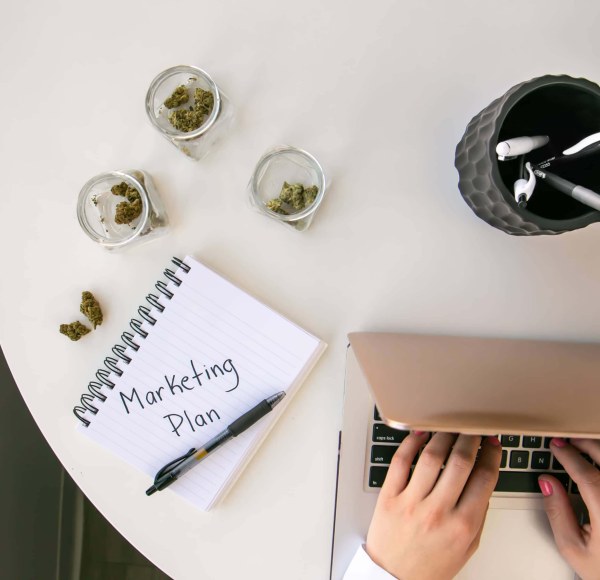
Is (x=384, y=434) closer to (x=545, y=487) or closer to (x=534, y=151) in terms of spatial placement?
(x=545, y=487)

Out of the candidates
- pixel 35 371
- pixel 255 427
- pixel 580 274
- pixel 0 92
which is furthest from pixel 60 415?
pixel 580 274

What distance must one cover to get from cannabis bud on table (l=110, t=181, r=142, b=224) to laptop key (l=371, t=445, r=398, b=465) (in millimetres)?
387

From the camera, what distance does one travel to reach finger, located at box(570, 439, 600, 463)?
0.63 metres

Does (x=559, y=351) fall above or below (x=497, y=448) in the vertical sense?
above

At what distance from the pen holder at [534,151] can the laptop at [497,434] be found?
15 cm

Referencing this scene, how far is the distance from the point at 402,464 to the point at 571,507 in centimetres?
21

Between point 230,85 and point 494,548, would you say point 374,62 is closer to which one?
point 230,85

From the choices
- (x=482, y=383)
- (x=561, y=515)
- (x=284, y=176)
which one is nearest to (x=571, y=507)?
(x=561, y=515)

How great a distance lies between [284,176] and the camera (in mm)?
637

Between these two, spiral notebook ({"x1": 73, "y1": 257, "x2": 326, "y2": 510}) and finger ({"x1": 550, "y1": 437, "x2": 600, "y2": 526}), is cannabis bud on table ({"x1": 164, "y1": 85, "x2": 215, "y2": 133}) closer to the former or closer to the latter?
spiral notebook ({"x1": 73, "y1": 257, "x2": 326, "y2": 510})

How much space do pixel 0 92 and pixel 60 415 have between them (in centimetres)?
39

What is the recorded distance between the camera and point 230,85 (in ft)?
2.09


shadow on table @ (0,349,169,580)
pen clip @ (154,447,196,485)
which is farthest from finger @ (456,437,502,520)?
shadow on table @ (0,349,169,580)

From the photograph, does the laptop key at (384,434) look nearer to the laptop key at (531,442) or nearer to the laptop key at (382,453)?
the laptop key at (382,453)
